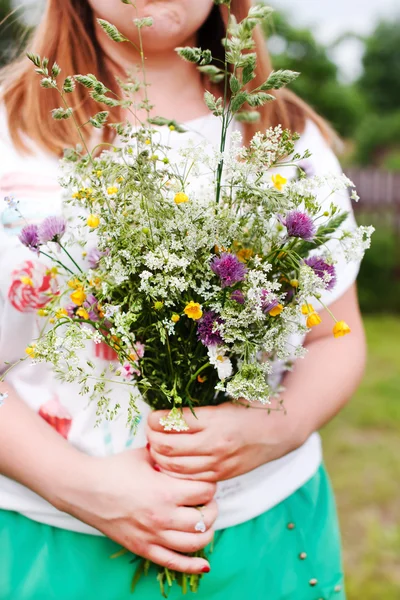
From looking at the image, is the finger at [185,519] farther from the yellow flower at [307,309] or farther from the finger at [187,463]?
the yellow flower at [307,309]

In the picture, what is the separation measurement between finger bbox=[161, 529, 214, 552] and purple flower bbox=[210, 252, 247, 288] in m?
0.54

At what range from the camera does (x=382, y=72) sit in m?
37.6

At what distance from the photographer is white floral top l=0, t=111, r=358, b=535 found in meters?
1.53

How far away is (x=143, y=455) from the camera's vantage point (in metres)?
1.46

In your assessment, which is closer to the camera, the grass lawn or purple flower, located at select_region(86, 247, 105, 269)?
purple flower, located at select_region(86, 247, 105, 269)

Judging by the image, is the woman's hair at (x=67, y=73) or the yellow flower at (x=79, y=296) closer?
the yellow flower at (x=79, y=296)

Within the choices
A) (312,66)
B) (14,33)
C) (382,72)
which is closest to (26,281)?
(14,33)

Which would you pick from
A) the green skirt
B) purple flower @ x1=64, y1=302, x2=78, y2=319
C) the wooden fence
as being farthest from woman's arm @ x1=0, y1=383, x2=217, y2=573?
the wooden fence

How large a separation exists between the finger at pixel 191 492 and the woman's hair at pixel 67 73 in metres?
0.80

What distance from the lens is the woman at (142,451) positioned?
141 cm

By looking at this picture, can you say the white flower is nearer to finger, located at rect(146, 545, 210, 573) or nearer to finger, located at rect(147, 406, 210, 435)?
finger, located at rect(147, 406, 210, 435)

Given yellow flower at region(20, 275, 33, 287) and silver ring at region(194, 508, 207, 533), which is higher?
yellow flower at region(20, 275, 33, 287)

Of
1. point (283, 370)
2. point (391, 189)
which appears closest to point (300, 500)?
point (283, 370)

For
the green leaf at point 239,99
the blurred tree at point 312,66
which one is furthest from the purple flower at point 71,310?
the blurred tree at point 312,66
